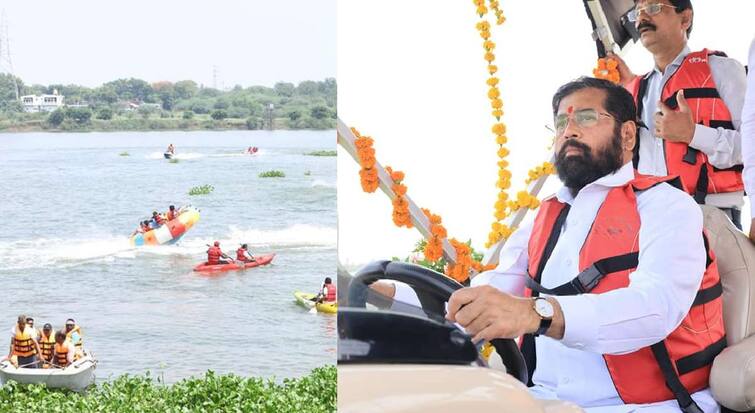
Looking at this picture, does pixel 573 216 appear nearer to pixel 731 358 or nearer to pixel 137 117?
pixel 731 358

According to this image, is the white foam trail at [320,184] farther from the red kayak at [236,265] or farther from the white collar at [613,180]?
the white collar at [613,180]

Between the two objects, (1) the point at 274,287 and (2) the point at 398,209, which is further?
(1) the point at 274,287

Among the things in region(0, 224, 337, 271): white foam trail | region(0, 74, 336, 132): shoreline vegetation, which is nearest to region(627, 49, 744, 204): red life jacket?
region(0, 224, 337, 271): white foam trail

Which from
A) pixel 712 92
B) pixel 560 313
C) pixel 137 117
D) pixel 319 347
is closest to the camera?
pixel 560 313

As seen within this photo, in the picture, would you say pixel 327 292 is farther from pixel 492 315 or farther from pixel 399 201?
pixel 492 315

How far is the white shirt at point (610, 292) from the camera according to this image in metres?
1.31

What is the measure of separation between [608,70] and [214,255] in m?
10.2

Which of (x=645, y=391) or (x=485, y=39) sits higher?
(x=485, y=39)

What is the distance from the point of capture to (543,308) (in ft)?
4.26

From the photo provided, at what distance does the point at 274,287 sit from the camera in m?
11.0

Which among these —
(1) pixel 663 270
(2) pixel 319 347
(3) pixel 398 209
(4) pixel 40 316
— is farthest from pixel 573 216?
(4) pixel 40 316

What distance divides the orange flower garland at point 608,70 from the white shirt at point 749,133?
204 mm

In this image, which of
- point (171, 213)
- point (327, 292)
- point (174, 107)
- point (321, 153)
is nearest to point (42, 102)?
point (174, 107)

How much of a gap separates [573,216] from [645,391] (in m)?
0.26
